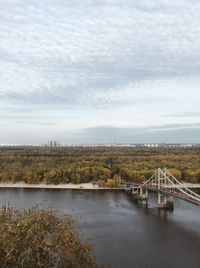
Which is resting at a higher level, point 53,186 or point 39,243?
point 39,243

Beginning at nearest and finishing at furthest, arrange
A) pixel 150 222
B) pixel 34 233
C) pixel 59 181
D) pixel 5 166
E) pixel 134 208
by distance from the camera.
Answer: pixel 34 233 → pixel 150 222 → pixel 134 208 → pixel 59 181 → pixel 5 166

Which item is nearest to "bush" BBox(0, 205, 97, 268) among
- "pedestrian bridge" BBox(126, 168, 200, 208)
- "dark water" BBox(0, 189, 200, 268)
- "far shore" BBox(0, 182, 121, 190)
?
"dark water" BBox(0, 189, 200, 268)

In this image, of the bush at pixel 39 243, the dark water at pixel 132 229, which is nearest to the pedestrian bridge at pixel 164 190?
the dark water at pixel 132 229

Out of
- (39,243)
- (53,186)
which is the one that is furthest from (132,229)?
(53,186)

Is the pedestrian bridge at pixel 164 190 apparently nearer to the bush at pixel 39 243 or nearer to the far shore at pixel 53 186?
the far shore at pixel 53 186

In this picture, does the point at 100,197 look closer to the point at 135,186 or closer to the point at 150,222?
the point at 135,186

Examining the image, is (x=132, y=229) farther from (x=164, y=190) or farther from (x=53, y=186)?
(x=53, y=186)

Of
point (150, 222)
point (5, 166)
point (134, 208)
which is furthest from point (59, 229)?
point (5, 166)

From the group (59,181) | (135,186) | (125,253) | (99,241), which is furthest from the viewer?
(59,181)
